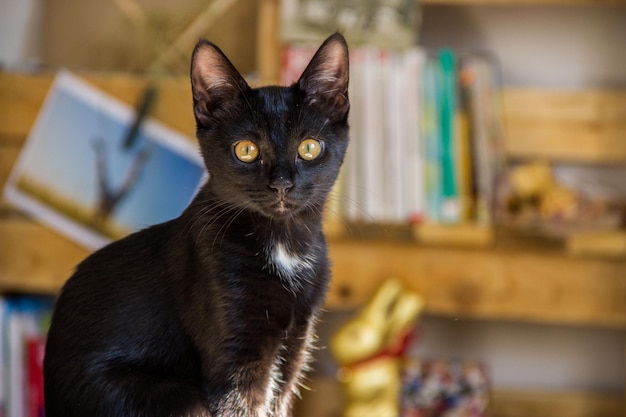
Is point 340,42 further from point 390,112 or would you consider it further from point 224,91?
point 390,112

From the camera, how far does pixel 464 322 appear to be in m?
1.87

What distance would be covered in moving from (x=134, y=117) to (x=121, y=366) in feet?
3.52

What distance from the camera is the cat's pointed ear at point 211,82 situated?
1.96ft

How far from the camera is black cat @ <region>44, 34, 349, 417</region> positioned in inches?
23.8

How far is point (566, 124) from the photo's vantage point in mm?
1724

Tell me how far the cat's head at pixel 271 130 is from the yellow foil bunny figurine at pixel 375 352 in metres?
0.82

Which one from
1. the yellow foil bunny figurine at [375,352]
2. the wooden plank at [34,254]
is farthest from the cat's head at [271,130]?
the wooden plank at [34,254]

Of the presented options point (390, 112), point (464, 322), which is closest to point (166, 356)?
point (390, 112)

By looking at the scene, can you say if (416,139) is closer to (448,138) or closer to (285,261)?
(448,138)

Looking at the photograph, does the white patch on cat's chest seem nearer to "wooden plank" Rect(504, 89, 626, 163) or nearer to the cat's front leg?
the cat's front leg

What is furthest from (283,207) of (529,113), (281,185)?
(529,113)

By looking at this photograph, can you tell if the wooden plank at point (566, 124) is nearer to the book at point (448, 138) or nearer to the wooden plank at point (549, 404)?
the book at point (448, 138)

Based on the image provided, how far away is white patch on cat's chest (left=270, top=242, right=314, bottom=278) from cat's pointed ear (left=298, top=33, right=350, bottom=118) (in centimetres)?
13

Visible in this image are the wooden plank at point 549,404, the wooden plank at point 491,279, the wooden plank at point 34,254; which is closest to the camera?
the wooden plank at point 491,279
